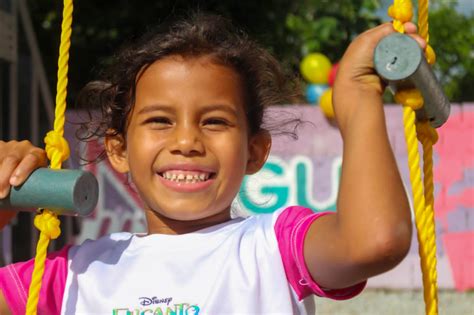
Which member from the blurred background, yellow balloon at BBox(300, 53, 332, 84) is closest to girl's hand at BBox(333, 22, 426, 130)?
the blurred background

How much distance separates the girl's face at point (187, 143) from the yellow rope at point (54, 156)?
0.15m

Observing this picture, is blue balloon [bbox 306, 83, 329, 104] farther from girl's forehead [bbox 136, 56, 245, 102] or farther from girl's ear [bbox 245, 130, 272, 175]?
girl's forehead [bbox 136, 56, 245, 102]

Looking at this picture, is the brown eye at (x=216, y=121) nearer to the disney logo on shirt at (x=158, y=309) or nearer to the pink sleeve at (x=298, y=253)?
the pink sleeve at (x=298, y=253)

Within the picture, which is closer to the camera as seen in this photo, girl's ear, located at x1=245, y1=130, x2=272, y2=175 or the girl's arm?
the girl's arm

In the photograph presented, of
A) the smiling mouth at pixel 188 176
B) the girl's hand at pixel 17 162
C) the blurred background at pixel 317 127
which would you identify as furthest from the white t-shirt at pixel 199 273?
the blurred background at pixel 317 127

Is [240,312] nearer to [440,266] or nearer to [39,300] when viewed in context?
[39,300]

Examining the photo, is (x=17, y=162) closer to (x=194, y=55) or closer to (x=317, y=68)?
(x=194, y=55)

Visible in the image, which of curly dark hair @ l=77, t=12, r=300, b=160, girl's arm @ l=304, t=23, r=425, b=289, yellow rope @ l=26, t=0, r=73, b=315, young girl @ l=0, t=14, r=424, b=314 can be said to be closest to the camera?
girl's arm @ l=304, t=23, r=425, b=289

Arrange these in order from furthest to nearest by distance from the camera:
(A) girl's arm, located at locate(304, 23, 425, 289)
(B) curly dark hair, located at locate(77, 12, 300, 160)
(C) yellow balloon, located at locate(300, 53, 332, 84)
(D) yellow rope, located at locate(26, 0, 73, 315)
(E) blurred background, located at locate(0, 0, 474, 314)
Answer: (C) yellow balloon, located at locate(300, 53, 332, 84) → (E) blurred background, located at locate(0, 0, 474, 314) → (B) curly dark hair, located at locate(77, 12, 300, 160) → (D) yellow rope, located at locate(26, 0, 73, 315) → (A) girl's arm, located at locate(304, 23, 425, 289)

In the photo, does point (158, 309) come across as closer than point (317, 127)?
Yes

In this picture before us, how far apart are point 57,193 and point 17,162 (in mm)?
149

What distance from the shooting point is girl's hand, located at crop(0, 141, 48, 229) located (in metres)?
1.52

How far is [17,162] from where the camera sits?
5.10 feet

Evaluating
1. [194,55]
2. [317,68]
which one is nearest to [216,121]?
[194,55]
